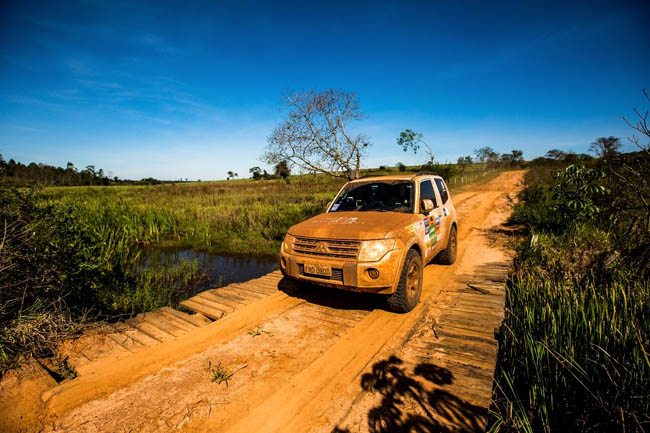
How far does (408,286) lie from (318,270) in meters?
1.36

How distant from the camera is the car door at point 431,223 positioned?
16.5 feet

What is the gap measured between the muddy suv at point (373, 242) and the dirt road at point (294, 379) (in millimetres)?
656

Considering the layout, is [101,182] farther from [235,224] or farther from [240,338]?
[240,338]

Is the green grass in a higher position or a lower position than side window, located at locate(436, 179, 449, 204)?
lower

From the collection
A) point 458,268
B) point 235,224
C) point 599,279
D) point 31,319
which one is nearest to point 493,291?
point 458,268

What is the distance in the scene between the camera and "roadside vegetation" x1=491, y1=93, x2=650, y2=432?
91.1 inches

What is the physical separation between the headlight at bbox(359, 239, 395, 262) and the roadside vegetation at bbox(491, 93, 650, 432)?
5.52ft

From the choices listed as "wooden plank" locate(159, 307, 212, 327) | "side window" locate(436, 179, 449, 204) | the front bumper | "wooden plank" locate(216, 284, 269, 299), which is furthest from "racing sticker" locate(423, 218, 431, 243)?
"wooden plank" locate(159, 307, 212, 327)

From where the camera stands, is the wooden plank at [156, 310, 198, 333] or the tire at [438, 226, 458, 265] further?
the tire at [438, 226, 458, 265]

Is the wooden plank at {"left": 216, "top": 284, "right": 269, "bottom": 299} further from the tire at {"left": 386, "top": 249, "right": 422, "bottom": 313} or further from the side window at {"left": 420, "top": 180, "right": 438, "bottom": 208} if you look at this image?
the side window at {"left": 420, "top": 180, "right": 438, "bottom": 208}

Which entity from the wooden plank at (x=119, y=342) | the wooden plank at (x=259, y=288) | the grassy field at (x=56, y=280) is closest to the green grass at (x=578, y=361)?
the wooden plank at (x=259, y=288)

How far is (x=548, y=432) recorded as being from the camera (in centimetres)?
232

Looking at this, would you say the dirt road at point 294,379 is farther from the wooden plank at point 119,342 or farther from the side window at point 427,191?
the side window at point 427,191

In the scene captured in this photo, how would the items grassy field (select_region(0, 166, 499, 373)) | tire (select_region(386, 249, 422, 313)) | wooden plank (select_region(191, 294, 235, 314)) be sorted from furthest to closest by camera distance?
1. wooden plank (select_region(191, 294, 235, 314))
2. tire (select_region(386, 249, 422, 313))
3. grassy field (select_region(0, 166, 499, 373))
